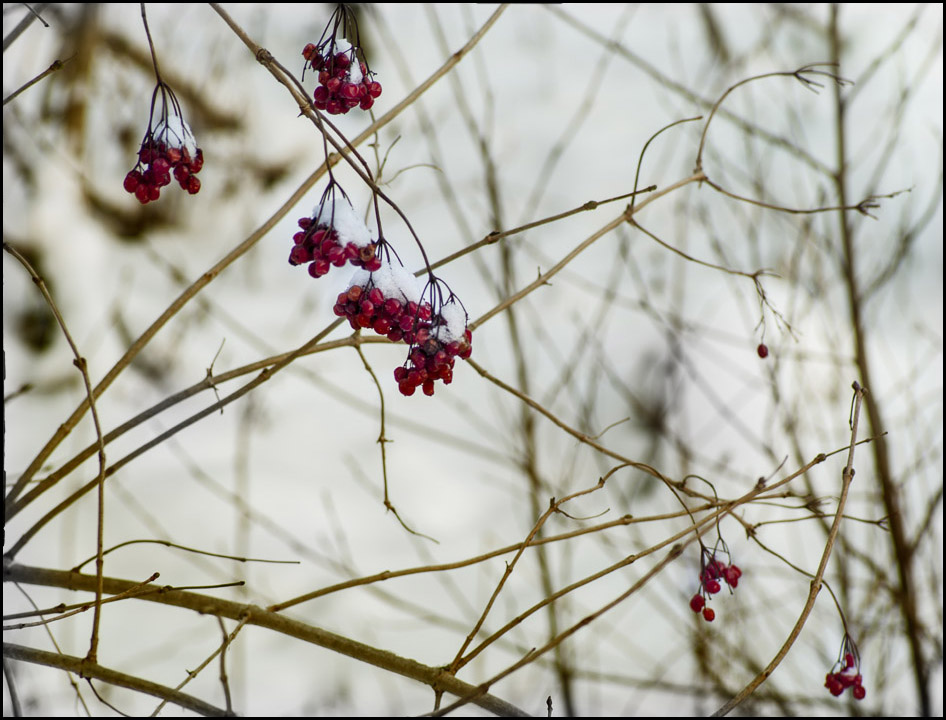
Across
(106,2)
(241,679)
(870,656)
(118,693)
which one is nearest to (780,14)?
(870,656)

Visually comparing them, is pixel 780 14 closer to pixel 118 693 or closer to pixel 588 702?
pixel 588 702

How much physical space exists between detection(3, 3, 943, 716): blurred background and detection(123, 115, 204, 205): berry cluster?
1.20 m

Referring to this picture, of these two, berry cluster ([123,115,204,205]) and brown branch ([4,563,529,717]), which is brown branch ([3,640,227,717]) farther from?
berry cluster ([123,115,204,205])

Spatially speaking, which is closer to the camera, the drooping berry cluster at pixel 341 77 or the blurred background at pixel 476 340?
the drooping berry cluster at pixel 341 77

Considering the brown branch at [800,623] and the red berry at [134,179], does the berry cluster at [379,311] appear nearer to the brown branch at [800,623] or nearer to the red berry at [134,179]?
the red berry at [134,179]

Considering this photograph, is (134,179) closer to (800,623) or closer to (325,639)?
(325,639)

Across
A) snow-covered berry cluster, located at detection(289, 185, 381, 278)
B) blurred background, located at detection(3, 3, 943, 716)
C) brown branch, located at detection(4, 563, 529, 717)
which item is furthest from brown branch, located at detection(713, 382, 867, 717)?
blurred background, located at detection(3, 3, 943, 716)

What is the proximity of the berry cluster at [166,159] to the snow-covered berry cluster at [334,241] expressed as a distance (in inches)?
5.1

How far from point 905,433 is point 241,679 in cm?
191

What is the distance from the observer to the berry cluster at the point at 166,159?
0.75 meters

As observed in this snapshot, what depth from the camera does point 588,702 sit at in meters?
2.13

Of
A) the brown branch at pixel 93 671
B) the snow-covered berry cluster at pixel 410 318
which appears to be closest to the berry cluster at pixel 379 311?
the snow-covered berry cluster at pixel 410 318

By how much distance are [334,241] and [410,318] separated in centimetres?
10

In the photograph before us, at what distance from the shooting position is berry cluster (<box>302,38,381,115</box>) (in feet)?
2.42
